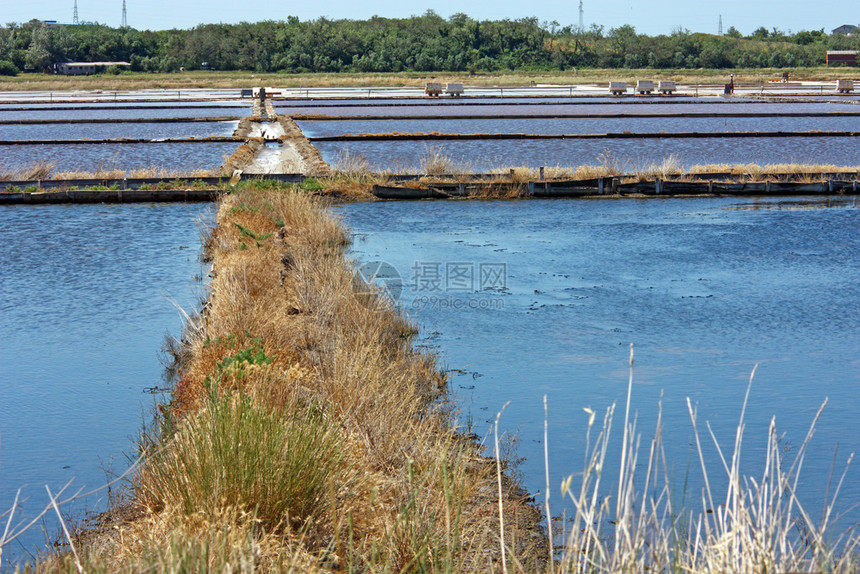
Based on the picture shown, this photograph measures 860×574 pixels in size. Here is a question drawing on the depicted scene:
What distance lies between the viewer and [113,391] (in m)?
9.77

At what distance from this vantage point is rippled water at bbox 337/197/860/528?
8.51 meters

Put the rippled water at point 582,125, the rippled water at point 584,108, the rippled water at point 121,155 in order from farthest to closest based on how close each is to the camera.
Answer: the rippled water at point 584,108 → the rippled water at point 582,125 → the rippled water at point 121,155

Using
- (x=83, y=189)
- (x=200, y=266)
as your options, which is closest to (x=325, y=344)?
(x=200, y=266)

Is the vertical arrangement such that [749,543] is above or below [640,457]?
above

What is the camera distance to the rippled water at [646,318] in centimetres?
851

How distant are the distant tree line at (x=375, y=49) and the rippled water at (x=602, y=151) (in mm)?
74369

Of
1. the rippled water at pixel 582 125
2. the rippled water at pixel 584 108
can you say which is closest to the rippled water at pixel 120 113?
the rippled water at pixel 584 108

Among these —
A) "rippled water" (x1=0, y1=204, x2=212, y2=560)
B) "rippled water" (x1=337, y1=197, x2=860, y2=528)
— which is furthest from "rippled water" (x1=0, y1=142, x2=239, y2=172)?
"rippled water" (x1=337, y1=197, x2=860, y2=528)

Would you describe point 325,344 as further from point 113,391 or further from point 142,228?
point 142,228

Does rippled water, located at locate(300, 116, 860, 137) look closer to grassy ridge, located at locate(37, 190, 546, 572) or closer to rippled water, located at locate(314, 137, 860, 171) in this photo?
rippled water, located at locate(314, 137, 860, 171)

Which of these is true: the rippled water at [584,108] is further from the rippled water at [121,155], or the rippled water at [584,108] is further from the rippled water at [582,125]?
the rippled water at [121,155]

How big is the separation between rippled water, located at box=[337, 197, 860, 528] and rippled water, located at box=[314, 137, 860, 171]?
8779 millimetres

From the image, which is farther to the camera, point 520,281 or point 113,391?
point 520,281

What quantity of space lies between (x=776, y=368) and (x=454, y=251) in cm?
734
